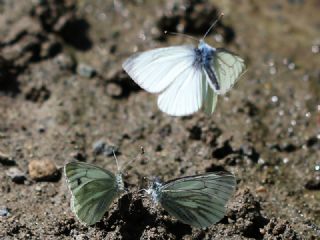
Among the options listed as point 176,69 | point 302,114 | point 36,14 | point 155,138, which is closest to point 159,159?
point 155,138

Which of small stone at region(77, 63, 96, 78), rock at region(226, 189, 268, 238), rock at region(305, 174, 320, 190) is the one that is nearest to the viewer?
rock at region(226, 189, 268, 238)

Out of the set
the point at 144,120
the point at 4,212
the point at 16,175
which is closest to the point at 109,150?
the point at 144,120

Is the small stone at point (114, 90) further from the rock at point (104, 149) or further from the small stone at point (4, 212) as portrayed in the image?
the small stone at point (4, 212)

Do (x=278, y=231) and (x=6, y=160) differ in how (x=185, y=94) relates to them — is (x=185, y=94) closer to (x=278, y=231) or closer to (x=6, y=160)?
→ (x=278, y=231)

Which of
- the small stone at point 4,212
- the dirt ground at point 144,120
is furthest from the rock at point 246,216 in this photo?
the small stone at point 4,212

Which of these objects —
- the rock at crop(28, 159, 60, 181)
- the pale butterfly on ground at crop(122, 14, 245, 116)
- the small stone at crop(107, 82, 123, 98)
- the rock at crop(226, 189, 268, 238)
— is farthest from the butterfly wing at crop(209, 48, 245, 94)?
the rock at crop(28, 159, 60, 181)

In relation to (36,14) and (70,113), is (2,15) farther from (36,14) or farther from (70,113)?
(70,113)

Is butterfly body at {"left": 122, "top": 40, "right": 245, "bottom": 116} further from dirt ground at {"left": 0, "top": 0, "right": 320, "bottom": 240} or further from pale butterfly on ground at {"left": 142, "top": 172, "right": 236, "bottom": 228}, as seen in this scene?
pale butterfly on ground at {"left": 142, "top": 172, "right": 236, "bottom": 228}

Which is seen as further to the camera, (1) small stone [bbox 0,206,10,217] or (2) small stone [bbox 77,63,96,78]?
(2) small stone [bbox 77,63,96,78]
